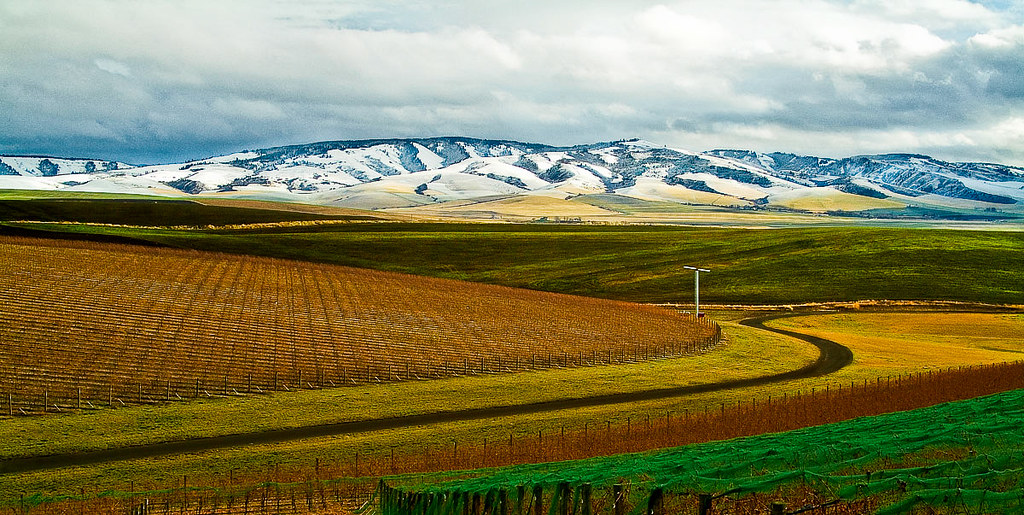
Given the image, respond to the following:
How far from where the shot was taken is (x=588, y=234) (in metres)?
170

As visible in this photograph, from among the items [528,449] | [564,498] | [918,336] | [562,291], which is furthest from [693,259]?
[564,498]

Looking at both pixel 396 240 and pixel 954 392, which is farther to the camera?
pixel 396 240

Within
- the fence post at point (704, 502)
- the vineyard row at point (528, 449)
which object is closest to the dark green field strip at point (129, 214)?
the vineyard row at point (528, 449)

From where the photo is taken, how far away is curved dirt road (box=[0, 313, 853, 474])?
3250 centimetres

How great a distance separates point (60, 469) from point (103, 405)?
28.4 feet

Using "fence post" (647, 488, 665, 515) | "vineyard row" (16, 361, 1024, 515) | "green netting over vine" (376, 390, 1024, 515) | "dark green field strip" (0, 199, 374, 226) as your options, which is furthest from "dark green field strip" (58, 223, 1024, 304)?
"fence post" (647, 488, 665, 515)

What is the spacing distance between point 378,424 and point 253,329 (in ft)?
67.5

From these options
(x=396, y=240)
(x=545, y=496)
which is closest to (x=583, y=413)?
(x=545, y=496)

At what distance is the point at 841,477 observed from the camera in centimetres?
1205

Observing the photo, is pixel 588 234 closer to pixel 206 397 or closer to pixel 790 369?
pixel 790 369

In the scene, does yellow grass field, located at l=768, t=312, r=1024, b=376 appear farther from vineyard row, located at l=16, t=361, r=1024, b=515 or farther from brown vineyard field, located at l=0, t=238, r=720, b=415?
vineyard row, located at l=16, t=361, r=1024, b=515

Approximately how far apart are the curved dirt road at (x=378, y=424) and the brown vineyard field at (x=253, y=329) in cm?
652

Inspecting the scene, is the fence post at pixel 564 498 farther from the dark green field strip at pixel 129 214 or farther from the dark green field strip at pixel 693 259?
the dark green field strip at pixel 129 214

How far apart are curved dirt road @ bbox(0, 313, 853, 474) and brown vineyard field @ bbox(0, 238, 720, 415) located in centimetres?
652
